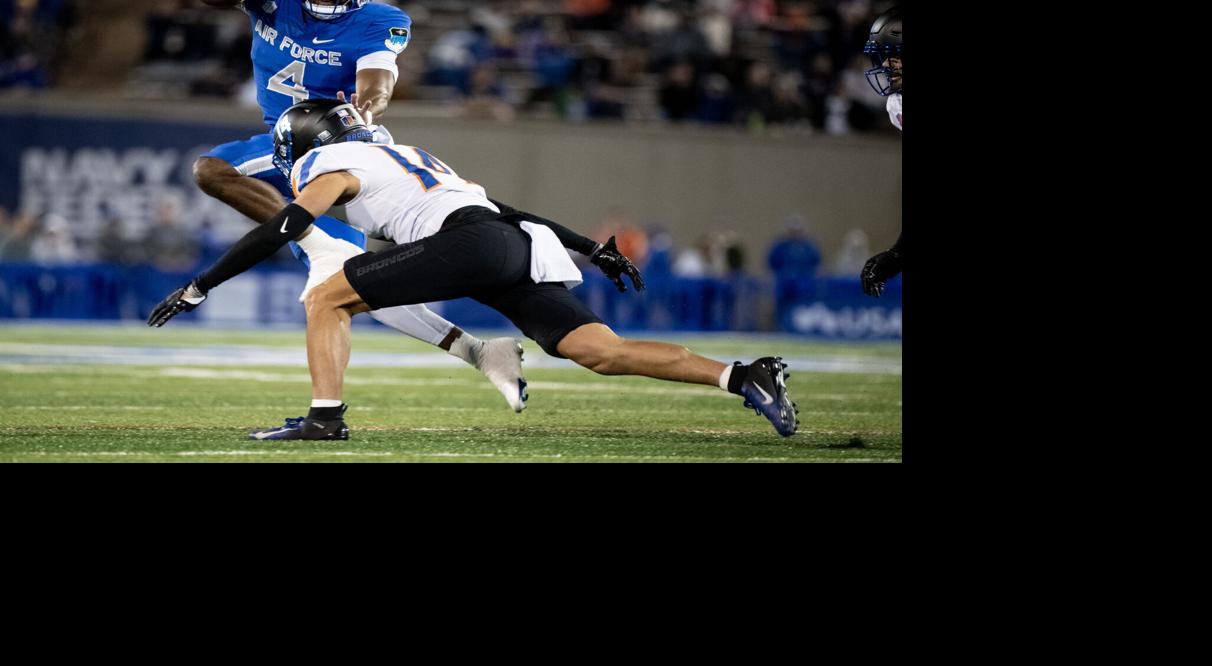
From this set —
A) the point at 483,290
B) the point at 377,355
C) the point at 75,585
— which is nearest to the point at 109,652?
the point at 75,585

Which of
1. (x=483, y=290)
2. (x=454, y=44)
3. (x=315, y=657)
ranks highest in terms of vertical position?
(x=454, y=44)

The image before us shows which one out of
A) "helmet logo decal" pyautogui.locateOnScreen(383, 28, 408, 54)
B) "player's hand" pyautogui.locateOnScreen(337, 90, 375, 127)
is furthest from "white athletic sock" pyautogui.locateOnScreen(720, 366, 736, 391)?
"helmet logo decal" pyautogui.locateOnScreen(383, 28, 408, 54)

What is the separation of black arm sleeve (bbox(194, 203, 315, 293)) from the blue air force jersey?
191 cm

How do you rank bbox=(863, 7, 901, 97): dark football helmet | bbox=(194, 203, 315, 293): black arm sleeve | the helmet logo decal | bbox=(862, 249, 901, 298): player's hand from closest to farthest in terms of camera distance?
bbox=(194, 203, 315, 293): black arm sleeve → bbox=(862, 249, 901, 298): player's hand → bbox=(863, 7, 901, 97): dark football helmet → the helmet logo decal

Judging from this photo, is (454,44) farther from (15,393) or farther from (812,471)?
(812,471)

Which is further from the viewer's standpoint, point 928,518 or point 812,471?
point 812,471

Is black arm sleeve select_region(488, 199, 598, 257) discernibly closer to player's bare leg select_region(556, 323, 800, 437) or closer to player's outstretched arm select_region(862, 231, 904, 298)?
player's bare leg select_region(556, 323, 800, 437)

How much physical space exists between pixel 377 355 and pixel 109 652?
7.74m

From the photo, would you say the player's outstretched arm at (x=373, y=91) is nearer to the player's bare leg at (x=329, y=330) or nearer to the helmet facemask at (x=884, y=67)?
the player's bare leg at (x=329, y=330)

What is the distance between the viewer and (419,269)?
199 inches

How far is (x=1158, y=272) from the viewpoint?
175 inches

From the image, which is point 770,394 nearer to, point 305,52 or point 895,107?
point 895,107

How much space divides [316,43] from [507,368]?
6.25 feet

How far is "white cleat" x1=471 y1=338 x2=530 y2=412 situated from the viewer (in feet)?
19.1
